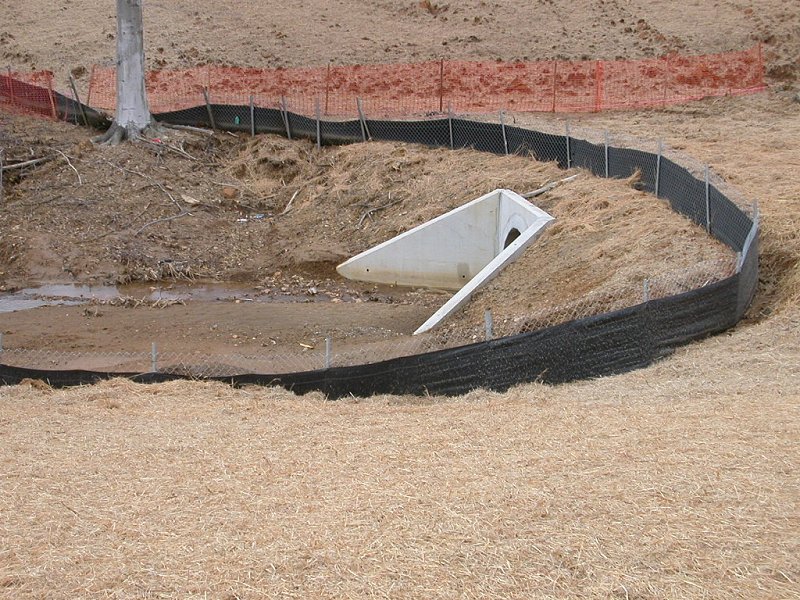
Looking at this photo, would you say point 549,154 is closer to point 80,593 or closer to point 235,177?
point 235,177

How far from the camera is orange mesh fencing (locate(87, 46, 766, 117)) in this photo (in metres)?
27.7

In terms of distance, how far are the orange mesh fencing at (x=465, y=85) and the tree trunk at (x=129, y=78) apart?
2.57 m

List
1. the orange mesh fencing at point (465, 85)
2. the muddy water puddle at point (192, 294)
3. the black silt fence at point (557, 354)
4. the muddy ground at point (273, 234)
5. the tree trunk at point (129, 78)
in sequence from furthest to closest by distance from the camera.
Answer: the orange mesh fencing at point (465, 85) → the tree trunk at point (129, 78) → the muddy water puddle at point (192, 294) → the muddy ground at point (273, 234) → the black silt fence at point (557, 354)

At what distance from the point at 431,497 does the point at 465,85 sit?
77.9ft

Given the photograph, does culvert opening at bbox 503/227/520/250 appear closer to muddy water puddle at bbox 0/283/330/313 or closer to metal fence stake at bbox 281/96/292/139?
muddy water puddle at bbox 0/283/330/313

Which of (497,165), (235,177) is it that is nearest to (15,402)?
(497,165)

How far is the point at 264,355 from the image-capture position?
51.4 ft

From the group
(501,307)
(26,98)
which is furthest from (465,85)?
(501,307)

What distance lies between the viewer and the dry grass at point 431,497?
5.90 m

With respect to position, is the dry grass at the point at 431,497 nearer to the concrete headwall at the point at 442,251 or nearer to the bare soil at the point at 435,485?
the bare soil at the point at 435,485

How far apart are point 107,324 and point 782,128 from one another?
15.4 metres

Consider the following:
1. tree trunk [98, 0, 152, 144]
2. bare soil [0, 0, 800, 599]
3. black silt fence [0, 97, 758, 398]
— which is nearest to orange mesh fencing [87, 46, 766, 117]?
tree trunk [98, 0, 152, 144]

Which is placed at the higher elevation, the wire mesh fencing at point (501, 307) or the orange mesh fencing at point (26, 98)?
the orange mesh fencing at point (26, 98)

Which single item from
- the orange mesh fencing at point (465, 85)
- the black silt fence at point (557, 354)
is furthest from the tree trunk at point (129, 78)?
the black silt fence at point (557, 354)
